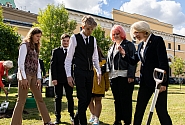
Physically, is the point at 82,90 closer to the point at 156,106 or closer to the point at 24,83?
the point at 24,83

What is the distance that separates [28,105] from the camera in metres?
7.51

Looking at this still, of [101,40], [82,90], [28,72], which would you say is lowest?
[82,90]

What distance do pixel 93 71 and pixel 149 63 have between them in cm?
111

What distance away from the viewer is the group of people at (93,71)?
3.51m

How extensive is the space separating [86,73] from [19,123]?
1.54m

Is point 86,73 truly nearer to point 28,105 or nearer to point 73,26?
point 28,105

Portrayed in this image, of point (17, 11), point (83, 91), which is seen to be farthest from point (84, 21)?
point (17, 11)

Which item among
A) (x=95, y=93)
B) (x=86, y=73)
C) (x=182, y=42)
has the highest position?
(x=182, y=42)

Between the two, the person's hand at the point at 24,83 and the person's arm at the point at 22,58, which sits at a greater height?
the person's arm at the point at 22,58

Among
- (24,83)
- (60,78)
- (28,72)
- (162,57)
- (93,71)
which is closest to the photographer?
(162,57)

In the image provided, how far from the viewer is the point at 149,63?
354cm

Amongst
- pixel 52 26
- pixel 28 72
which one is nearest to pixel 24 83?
pixel 28 72

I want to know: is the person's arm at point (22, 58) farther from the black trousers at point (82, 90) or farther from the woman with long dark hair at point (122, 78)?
the woman with long dark hair at point (122, 78)

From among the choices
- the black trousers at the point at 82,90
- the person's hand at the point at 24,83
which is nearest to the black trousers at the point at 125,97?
the black trousers at the point at 82,90
